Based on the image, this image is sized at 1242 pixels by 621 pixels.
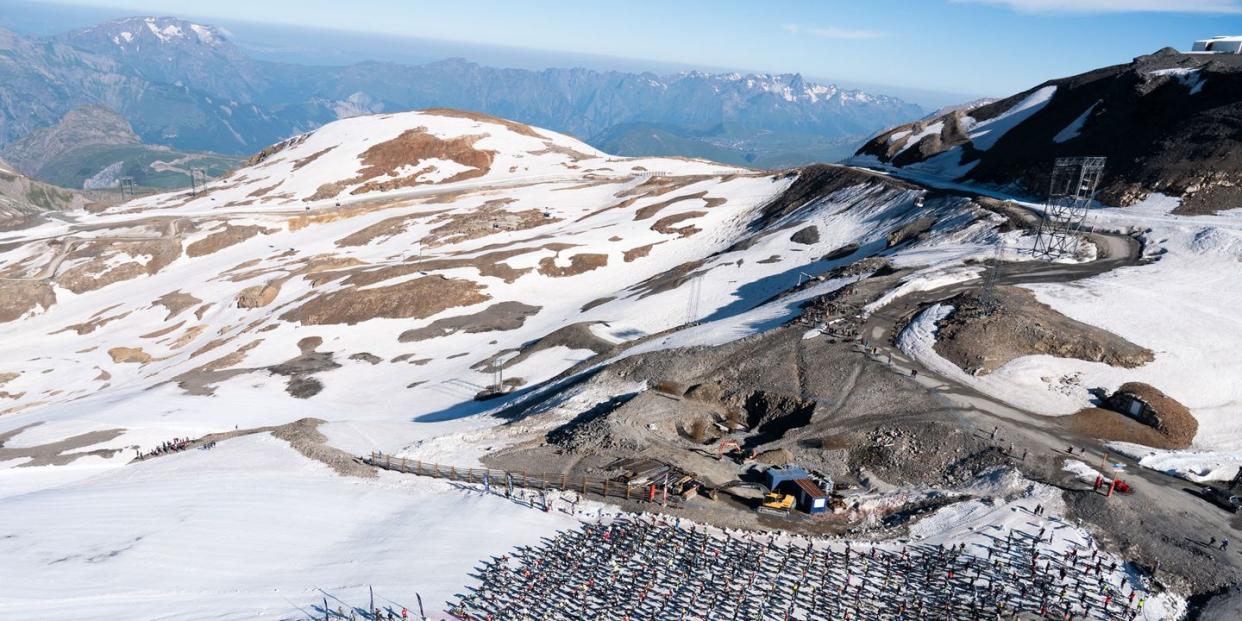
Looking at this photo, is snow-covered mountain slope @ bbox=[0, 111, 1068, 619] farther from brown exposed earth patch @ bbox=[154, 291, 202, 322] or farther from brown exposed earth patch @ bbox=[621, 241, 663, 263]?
brown exposed earth patch @ bbox=[621, 241, 663, 263]

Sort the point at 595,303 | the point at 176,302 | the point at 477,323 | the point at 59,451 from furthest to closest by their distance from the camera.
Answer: the point at 176,302 → the point at 595,303 → the point at 477,323 → the point at 59,451

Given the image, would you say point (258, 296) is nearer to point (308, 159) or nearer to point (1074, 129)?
point (308, 159)

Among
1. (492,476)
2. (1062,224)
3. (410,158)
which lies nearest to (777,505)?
(492,476)

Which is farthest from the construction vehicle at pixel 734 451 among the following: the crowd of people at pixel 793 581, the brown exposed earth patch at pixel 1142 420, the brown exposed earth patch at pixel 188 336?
the brown exposed earth patch at pixel 188 336

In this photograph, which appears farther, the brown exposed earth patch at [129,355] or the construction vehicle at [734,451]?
the brown exposed earth patch at [129,355]

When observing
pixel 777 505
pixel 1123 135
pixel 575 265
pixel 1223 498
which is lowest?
pixel 777 505

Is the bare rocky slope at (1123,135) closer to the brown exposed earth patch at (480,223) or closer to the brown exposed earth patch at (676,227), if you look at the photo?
the brown exposed earth patch at (676,227)

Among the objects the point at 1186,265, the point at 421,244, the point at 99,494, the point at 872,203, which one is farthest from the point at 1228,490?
the point at 421,244
